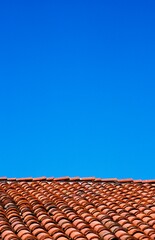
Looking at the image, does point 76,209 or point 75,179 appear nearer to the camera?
point 76,209

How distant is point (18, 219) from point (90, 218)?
121cm

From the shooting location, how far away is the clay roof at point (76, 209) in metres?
7.07

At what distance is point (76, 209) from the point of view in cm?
852

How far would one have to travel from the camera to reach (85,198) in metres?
9.45

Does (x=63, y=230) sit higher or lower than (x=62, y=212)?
lower

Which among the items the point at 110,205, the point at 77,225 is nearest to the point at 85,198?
the point at 110,205

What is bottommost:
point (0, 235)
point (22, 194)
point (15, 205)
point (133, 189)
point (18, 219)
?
point (0, 235)

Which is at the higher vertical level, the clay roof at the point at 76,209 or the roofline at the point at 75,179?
the roofline at the point at 75,179

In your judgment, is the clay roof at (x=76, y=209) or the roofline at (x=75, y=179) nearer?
the clay roof at (x=76, y=209)

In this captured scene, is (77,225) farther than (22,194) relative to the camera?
No

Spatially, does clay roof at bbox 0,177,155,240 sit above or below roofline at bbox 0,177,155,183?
below

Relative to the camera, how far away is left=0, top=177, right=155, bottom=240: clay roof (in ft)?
23.2

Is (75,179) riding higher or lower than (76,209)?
higher

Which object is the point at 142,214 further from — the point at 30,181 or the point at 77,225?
the point at 30,181
